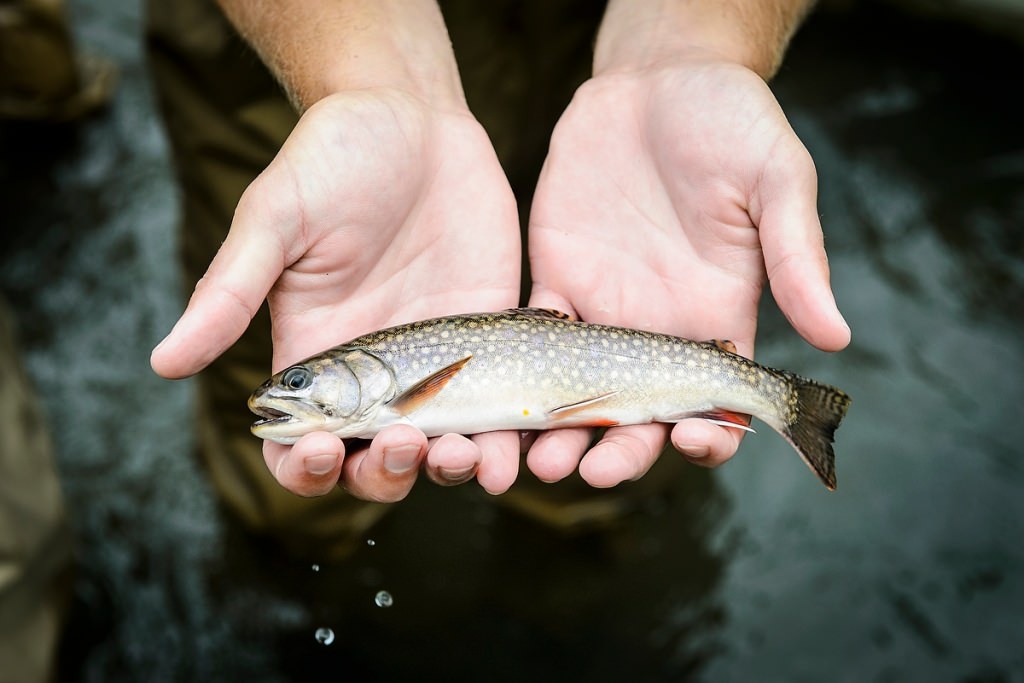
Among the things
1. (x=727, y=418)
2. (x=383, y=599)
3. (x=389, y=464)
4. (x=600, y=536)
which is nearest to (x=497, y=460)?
(x=389, y=464)

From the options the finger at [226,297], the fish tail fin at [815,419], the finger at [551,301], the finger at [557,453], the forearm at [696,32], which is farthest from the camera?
the forearm at [696,32]

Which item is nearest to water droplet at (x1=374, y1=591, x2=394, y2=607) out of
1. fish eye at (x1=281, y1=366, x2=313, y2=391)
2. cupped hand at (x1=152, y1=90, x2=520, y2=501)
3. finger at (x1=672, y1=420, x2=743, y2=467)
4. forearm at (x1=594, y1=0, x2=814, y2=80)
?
cupped hand at (x1=152, y1=90, x2=520, y2=501)

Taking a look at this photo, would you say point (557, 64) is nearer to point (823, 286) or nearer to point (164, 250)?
point (823, 286)

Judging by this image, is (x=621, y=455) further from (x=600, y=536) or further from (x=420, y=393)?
(x=600, y=536)

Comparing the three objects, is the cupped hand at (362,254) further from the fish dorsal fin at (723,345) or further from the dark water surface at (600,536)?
the dark water surface at (600,536)

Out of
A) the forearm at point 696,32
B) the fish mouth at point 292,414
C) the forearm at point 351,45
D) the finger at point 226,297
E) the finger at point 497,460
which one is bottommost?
the finger at point 497,460

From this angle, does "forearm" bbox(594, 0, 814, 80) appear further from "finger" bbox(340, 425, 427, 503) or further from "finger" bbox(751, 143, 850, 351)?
"finger" bbox(340, 425, 427, 503)

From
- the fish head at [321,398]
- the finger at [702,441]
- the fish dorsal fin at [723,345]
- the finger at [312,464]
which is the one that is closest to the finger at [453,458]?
the finger at [312,464]
